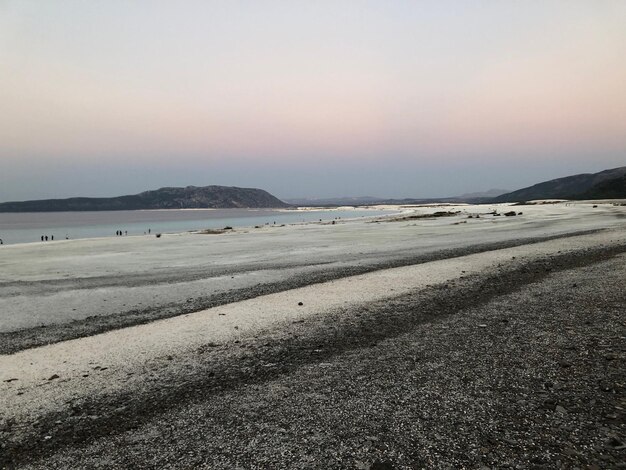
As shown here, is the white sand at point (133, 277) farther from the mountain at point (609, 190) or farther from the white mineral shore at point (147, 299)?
the mountain at point (609, 190)

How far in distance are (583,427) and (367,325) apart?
5.45 metres

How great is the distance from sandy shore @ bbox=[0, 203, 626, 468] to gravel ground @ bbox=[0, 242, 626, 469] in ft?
0.09

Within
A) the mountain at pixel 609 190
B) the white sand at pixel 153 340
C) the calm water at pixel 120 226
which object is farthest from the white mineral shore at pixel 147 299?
the mountain at pixel 609 190

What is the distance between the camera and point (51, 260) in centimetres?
2911

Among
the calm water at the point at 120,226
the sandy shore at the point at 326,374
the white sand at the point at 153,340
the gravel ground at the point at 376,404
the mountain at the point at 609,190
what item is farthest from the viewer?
the mountain at the point at 609,190

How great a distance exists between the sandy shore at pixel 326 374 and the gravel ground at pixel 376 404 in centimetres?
3

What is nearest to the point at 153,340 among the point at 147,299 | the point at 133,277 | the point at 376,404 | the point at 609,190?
the point at 147,299

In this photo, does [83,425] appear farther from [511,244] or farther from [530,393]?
[511,244]

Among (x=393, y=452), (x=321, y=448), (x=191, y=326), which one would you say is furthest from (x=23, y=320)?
(x=393, y=452)

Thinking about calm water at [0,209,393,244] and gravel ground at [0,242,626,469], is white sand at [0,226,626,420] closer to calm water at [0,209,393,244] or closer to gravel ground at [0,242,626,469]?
gravel ground at [0,242,626,469]

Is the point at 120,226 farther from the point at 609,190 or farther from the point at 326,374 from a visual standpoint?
the point at 609,190

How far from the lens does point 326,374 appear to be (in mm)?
7023

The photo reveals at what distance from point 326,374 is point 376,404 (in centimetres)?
146

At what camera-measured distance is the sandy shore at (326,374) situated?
478 centimetres
